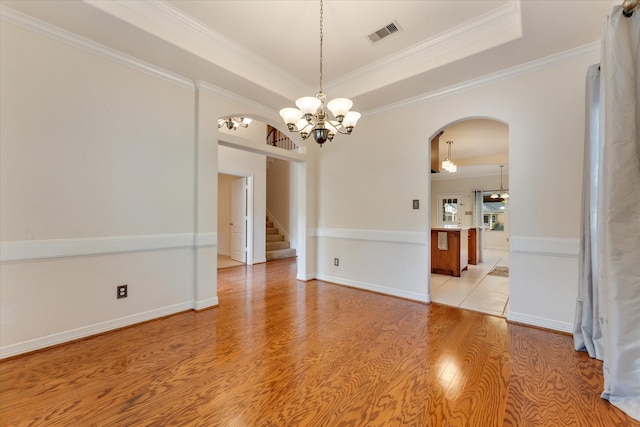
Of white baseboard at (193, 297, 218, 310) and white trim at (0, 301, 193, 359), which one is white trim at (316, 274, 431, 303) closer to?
white baseboard at (193, 297, 218, 310)

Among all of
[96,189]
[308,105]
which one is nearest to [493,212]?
[308,105]

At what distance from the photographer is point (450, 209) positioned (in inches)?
414

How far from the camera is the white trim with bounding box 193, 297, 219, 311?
319cm

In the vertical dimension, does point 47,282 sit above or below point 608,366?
above

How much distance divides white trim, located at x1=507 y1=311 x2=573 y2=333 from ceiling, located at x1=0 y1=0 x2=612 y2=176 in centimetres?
265

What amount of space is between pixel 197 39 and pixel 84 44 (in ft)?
3.20

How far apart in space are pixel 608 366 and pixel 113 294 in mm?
3939

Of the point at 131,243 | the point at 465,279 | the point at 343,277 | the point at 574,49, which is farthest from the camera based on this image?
the point at 465,279

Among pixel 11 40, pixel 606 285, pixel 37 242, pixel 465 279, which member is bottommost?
pixel 465 279

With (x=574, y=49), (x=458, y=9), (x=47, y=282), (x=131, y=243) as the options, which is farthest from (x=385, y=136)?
(x=47, y=282)

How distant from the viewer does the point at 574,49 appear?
2541 millimetres

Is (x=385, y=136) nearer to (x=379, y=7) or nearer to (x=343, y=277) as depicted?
(x=379, y=7)

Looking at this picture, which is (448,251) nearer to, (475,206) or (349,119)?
(349,119)

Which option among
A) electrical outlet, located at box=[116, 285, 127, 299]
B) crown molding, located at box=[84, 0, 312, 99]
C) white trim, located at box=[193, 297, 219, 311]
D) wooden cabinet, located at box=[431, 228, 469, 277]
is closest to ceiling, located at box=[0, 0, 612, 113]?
crown molding, located at box=[84, 0, 312, 99]
